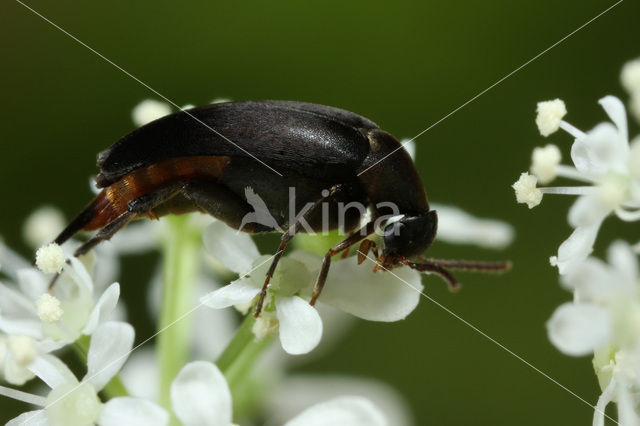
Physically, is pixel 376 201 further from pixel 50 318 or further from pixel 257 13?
pixel 257 13

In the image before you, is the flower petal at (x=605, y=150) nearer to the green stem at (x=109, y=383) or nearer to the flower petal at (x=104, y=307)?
the flower petal at (x=104, y=307)

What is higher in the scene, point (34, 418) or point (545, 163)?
point (545, 163)

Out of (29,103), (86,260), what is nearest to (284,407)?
(86,260)

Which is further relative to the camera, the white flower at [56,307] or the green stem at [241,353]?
the green stem at [241,353]

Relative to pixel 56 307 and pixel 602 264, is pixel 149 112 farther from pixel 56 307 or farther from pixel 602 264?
pixel 602 264

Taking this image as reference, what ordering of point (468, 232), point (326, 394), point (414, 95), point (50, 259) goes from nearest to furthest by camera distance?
1. point (50, 259)
2. point (468, 232)
3. point (326, 394)
4. point (414, 95)

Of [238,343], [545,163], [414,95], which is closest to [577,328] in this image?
[545,163]

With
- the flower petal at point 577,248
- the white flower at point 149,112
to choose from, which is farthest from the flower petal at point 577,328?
the white flower at point 149,112

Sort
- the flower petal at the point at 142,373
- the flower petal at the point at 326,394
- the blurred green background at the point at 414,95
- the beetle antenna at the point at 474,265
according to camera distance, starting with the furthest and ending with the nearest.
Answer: the blurred green background at the point at 414,95, the flower petal at the point at 326,394, the flower petal at the point at 142,373, the beetle antenna at the point at 474,265
